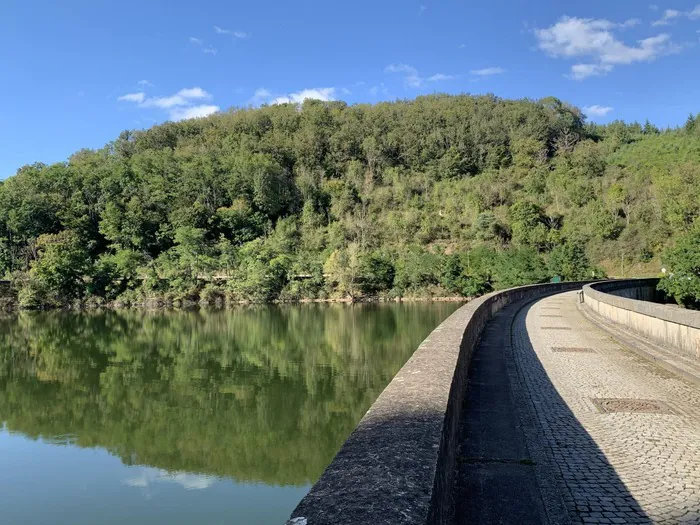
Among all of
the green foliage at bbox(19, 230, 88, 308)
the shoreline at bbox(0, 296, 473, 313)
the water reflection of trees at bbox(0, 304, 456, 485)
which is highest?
the green foliage at bbox(19, 230, 88, 308)

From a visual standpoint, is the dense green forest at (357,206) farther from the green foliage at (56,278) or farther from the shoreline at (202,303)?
the shoreline at (202,303)

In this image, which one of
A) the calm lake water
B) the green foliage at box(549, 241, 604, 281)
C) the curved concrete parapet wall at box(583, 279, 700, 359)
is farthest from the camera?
the green foliage at box(549, 241, 604, 281)

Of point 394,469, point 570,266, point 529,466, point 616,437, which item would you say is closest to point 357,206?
point 570,266

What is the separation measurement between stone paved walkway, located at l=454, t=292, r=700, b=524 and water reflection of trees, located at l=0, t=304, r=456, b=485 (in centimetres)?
557

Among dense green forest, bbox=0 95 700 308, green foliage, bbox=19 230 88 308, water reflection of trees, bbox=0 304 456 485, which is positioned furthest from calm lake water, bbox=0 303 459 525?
green foliage, bbox=19 230 88 308

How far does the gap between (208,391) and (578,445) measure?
14.6 m

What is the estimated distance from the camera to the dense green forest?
2469 inches

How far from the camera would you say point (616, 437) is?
5297 mm

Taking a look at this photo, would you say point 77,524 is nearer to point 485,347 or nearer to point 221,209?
point 485,347

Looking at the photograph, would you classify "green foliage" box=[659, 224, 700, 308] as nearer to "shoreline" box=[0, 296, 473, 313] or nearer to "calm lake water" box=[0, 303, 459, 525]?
"calm lake water" box=[0, 303, 459, 525]

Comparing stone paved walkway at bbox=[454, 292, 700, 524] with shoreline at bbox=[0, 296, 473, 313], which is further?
shoreline at bbox=[0, 296, 473, 313]

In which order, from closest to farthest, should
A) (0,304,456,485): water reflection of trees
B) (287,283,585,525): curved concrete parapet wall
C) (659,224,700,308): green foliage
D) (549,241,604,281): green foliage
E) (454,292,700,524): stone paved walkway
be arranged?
(287,283,585,525): curved concrete parapet wall → (454,292,700,524): stone paved walkway → (0,304,456,485): water reflection of trees → (659,224,700,308): green foliage → (549,241,604,281): green foliage

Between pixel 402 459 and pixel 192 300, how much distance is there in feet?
212

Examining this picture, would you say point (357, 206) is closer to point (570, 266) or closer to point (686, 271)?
point (570, 266)
